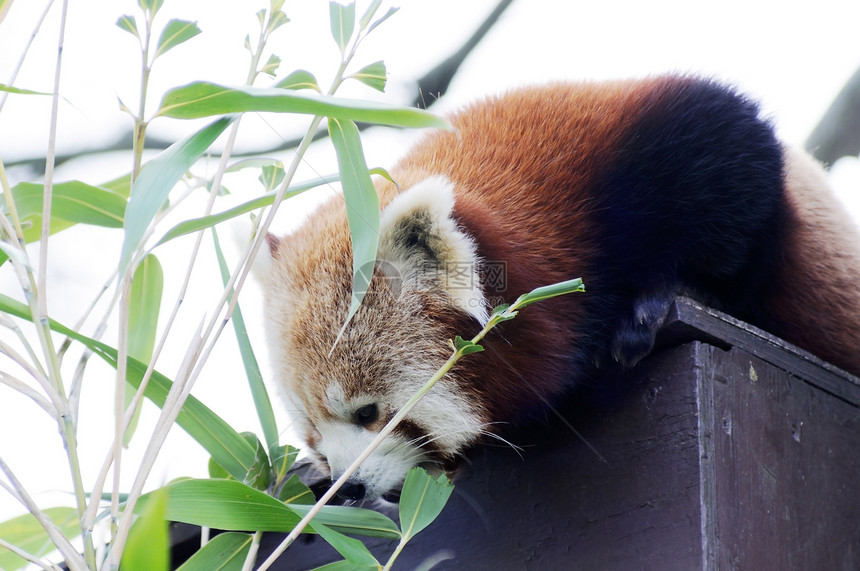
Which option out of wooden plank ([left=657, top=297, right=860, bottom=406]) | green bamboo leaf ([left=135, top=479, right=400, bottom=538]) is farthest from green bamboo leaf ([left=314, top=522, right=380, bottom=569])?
wooden plank ([left=657, top=297, right=860, bottom=406])

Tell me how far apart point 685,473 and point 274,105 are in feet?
3.36

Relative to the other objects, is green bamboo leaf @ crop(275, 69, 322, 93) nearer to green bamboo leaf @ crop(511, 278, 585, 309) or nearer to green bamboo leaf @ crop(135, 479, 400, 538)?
green bamboo leaf @ crop(511, 278, 585, 309)

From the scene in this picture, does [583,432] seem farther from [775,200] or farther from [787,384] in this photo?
[775,200]

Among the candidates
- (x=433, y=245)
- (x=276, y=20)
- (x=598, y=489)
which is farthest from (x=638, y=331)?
(x=276, y=20)

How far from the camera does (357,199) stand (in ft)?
4.11

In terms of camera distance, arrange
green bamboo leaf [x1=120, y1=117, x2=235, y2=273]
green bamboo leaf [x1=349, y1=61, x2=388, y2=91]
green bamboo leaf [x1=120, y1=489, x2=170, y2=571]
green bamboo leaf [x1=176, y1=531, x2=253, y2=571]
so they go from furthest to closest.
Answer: green bamboo leaf [x1=176, y1=531, x2=253, y2=571] < green bamboo leaf [x1=349, y1=61, x2=388, y2=91] < green bamboo leaf [x1=120, y1=117, x2=235, y2=273] < green bamboo leaf [x1=120, y1=489, x2=170, y2=571]

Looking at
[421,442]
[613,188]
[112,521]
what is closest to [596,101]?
[613,188]

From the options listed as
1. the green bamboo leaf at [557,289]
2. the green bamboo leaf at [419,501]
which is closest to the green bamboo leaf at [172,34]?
the green bamboo leaf at [557,289]

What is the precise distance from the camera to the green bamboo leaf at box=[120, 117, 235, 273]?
0.99 metres

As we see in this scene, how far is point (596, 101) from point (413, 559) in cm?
126

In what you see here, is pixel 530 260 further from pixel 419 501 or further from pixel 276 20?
pixel 276 20

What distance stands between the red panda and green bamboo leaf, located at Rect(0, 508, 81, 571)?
571 millimetres

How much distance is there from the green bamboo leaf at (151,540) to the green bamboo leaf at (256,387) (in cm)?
94

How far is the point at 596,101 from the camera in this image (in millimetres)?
2049
